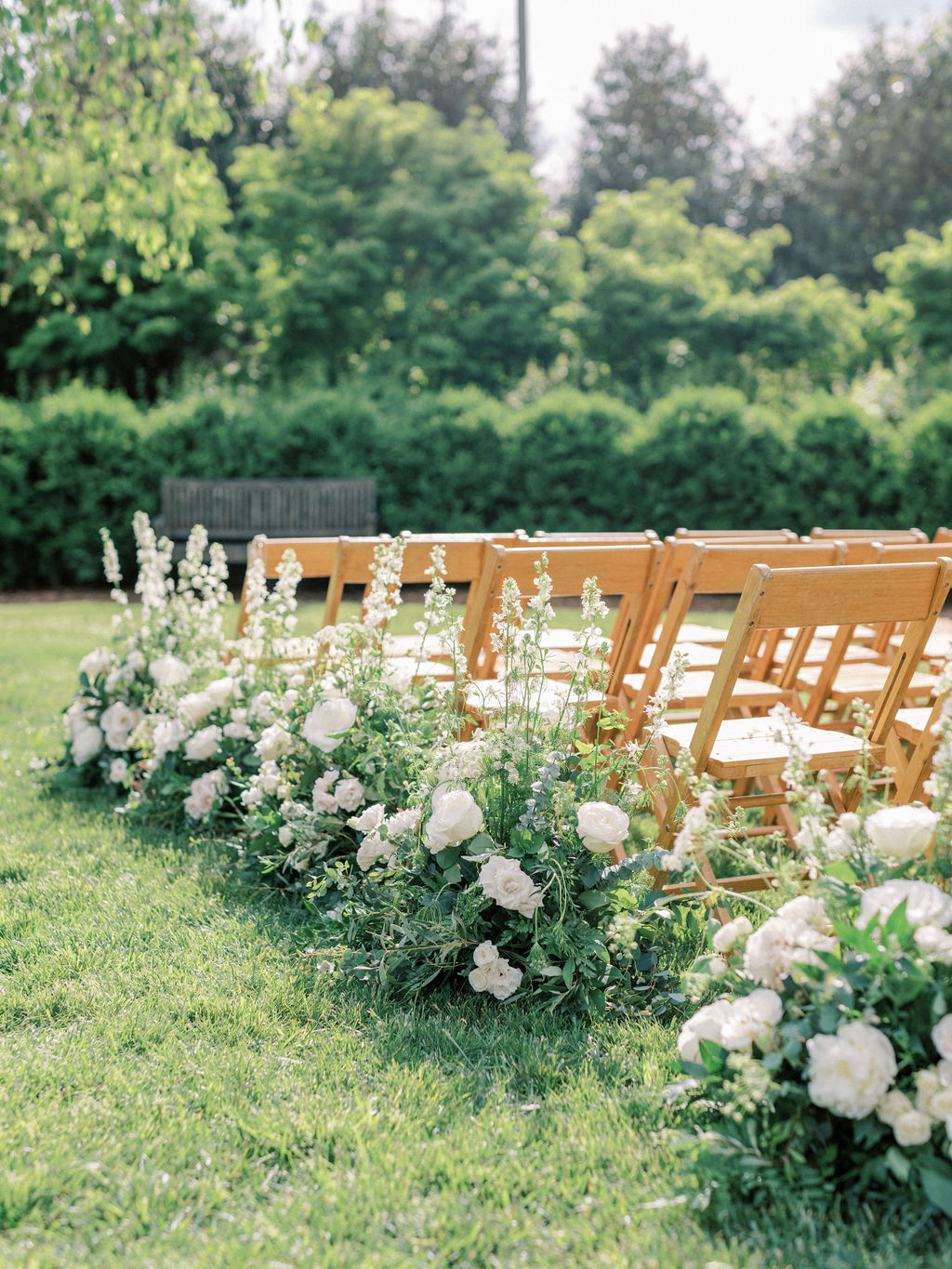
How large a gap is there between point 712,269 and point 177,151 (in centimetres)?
1467

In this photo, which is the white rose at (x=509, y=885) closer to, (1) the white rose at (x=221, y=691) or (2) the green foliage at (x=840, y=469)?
(1) the white rose at (x=221, y=691)

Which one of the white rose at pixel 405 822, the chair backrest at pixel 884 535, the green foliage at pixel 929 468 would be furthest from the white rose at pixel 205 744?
the green foliage at pixel 929 468

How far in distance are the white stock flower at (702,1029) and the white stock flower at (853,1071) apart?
0.26 m

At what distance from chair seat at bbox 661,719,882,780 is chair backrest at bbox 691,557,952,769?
13 cm

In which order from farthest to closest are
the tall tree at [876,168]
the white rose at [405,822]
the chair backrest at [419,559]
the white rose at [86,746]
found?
the tall tree at [876,168], the white rose at [86,746], the chair backrest at [419,559], the white rose at [405,822]

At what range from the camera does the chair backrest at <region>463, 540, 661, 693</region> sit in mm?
3459

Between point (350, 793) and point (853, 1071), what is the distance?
183cm

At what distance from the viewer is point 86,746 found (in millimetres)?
4578

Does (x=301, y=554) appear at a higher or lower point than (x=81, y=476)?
higher

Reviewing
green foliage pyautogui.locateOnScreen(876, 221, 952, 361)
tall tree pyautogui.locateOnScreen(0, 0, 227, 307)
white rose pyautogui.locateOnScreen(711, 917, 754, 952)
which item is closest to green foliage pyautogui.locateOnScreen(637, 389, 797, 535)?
tall tree pyautogui.locateOnScreen(0, 0, 227, 307)

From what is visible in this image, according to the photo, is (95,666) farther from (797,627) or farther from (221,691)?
(797,627)

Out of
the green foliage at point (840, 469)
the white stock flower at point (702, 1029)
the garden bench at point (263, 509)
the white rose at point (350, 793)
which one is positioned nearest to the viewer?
the white stock flower at point (702, 1029)

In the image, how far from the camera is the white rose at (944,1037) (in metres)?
1.76

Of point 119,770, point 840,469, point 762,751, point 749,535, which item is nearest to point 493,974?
point 762,751
